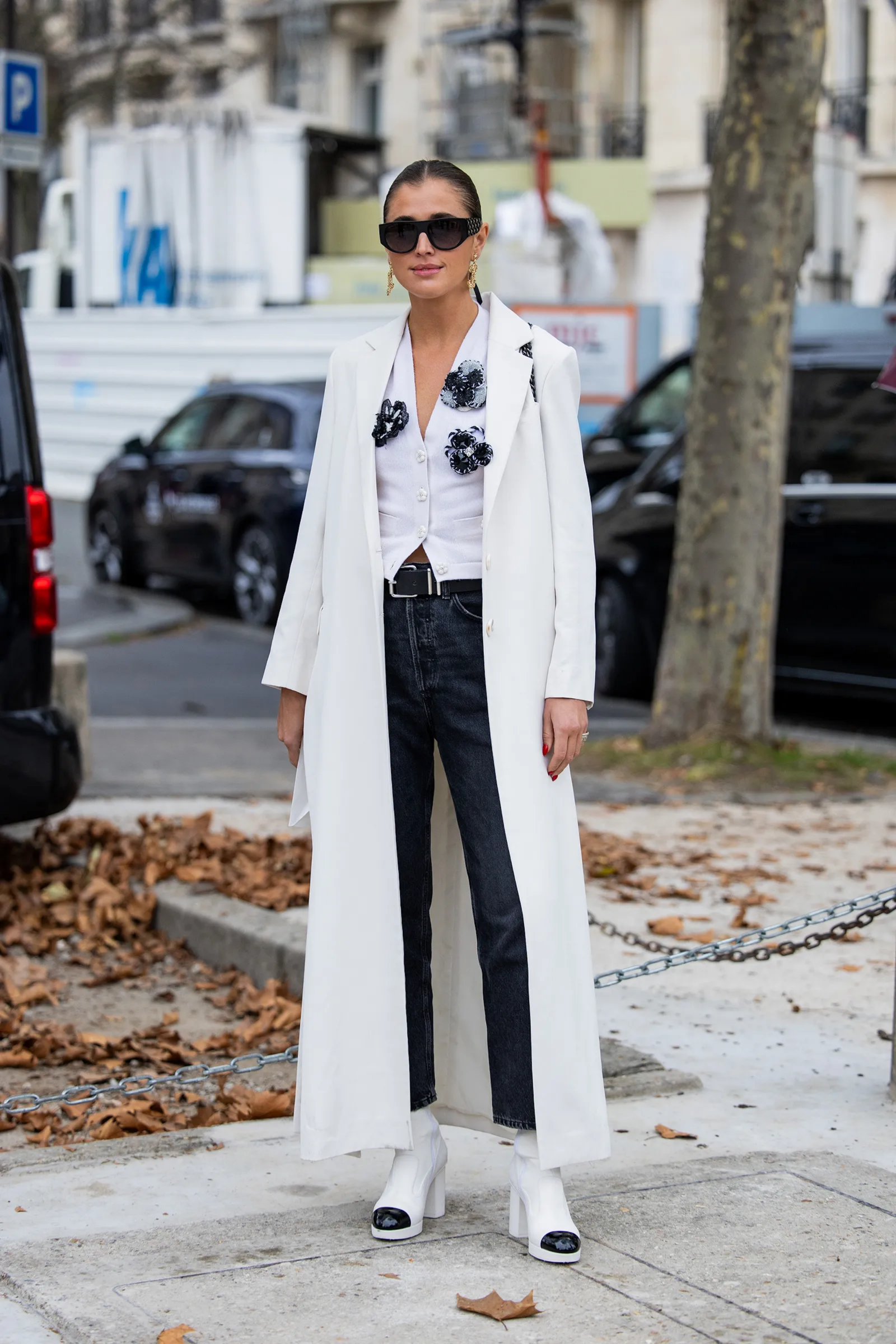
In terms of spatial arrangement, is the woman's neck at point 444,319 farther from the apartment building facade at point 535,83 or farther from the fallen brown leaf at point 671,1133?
the apartment building facade at point 535,83

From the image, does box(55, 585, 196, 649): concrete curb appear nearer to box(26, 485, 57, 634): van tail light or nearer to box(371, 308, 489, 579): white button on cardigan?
box(26, 485, 57, 634): van tail light

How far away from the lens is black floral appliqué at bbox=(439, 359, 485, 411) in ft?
11.2

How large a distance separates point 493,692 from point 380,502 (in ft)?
1.33

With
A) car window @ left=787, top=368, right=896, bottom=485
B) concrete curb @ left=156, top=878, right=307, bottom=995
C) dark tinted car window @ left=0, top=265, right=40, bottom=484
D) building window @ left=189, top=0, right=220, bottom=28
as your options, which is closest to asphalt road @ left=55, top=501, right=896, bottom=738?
car window @ left=787, top=368, right=896, bottom=485

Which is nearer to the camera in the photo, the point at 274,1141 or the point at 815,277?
the point at 274,1141

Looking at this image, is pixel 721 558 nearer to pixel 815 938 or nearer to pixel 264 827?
pixel 264 827

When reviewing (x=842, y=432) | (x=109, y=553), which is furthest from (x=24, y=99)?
(x=842, y=432)

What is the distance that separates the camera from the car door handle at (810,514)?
991 cm

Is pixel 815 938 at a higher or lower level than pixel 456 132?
lower

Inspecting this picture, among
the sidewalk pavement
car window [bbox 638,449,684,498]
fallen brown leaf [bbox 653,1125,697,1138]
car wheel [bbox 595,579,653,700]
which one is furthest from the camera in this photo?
car wheel [bbox 595,579,653,700]

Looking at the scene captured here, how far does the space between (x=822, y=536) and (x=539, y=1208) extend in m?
7.04

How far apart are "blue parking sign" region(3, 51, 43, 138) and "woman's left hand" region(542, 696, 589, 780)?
31.6 ft

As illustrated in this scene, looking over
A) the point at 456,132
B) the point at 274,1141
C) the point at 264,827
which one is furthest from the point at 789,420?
the point at 456,132

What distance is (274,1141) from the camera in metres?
3.99
